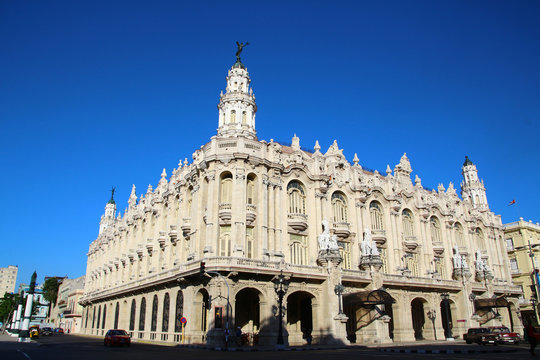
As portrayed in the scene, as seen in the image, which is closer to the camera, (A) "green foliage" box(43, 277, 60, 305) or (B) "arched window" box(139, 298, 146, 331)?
(B) "arched window" box(139, 298, 146, 331)

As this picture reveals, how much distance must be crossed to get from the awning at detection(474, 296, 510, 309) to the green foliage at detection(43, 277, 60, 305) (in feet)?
370

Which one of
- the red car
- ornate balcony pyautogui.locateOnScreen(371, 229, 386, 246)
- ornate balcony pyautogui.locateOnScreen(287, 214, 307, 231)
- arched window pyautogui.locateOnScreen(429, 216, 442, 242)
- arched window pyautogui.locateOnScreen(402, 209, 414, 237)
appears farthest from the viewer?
arched window pyautogui.locateOnScreen(429, 216, 442, 242)

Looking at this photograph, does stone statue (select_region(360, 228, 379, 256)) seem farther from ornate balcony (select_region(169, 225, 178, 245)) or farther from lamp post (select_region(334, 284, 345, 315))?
ornate balcony (select_region(169, 225, 178, 245))

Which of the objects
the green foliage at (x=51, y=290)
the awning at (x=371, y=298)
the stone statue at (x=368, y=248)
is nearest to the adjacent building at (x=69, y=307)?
the green foliage at (x=51, y=290)

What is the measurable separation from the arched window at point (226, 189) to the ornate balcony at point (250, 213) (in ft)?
6.00

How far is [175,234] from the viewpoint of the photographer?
45.5 meters

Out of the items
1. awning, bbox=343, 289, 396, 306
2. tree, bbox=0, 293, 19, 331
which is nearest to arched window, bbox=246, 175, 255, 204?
awning, bbox=343, 289, 396, 306

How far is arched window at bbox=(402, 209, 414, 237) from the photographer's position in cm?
5117

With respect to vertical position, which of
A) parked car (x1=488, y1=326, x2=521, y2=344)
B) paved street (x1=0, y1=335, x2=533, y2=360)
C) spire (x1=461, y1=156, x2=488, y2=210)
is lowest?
paved street (x1=0, y1=335, x2=533, y2=360)

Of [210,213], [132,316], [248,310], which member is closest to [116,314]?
[132,316]

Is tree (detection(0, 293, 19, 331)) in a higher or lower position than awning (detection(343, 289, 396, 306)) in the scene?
higher

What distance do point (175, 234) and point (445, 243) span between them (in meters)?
33.4

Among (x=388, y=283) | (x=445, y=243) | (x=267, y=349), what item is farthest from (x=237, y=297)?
(x=445, y=243)

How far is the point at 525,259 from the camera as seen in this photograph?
214ft
